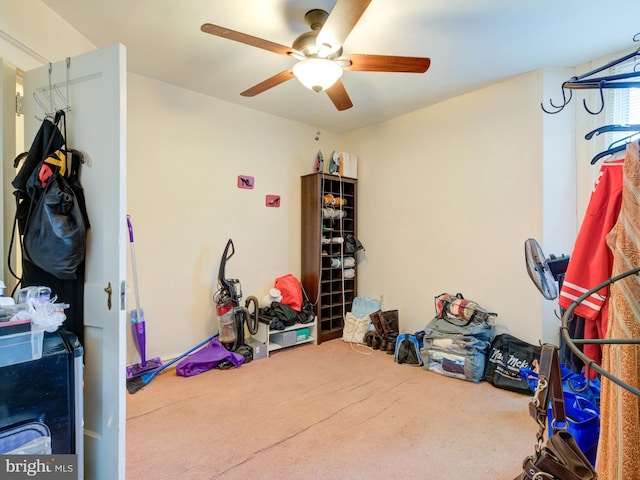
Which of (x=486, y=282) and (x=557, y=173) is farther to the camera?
(x=486, y=282)

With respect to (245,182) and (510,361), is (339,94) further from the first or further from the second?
(510,361)

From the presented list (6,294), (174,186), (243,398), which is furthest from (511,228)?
(6,294)

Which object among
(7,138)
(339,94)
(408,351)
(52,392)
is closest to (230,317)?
(408,351)

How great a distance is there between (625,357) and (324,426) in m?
1.81

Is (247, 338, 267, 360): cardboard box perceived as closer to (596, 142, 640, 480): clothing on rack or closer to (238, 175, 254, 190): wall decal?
(238, 175, 254, 190): wall decal

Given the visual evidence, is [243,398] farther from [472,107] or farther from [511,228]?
[472,107]

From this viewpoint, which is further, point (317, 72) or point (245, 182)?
point (245, 182)

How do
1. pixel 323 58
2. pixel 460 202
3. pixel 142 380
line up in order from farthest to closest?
pixel 460 202 → pixel 142 380 → pixel 323 58

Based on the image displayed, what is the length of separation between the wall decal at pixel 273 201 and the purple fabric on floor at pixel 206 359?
1.68 metres

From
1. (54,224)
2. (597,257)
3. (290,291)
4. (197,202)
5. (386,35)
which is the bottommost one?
(290,291)

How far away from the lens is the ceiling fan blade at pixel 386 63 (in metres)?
2.02

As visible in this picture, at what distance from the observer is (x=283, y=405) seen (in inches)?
95.2

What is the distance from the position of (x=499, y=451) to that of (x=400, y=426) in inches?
22.9

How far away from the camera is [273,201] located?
3.93 meters
